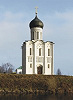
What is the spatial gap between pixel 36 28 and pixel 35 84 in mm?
13253

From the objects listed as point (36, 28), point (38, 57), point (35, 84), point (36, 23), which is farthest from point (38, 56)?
point (35, 84)

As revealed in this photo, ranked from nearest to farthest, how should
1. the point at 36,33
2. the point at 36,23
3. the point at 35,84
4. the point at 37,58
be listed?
the point at 35,84
the point at 37,58
the point at 36,23
the point at 36,33

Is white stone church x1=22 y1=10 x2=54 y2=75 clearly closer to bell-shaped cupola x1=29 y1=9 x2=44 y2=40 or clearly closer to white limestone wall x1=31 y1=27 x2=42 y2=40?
white limestone wall x1=31 y1=27 x2=42 y2=40

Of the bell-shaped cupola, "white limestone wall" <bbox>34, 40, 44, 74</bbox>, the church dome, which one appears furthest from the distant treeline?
the church dome

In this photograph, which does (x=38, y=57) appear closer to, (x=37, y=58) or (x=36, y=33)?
(x=37, y=58)

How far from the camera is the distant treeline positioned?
29.0 m

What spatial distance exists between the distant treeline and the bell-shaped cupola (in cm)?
1097

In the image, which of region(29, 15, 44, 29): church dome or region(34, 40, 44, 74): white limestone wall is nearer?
region(34, 40, 44, 74): white limestone wall

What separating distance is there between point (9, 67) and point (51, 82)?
145ft

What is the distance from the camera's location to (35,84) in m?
30.1

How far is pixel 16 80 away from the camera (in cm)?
2997

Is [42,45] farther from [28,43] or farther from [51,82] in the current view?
[51,82]

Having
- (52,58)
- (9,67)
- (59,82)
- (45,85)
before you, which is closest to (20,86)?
(45,85)

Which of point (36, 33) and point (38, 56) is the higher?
point (36, 33)
